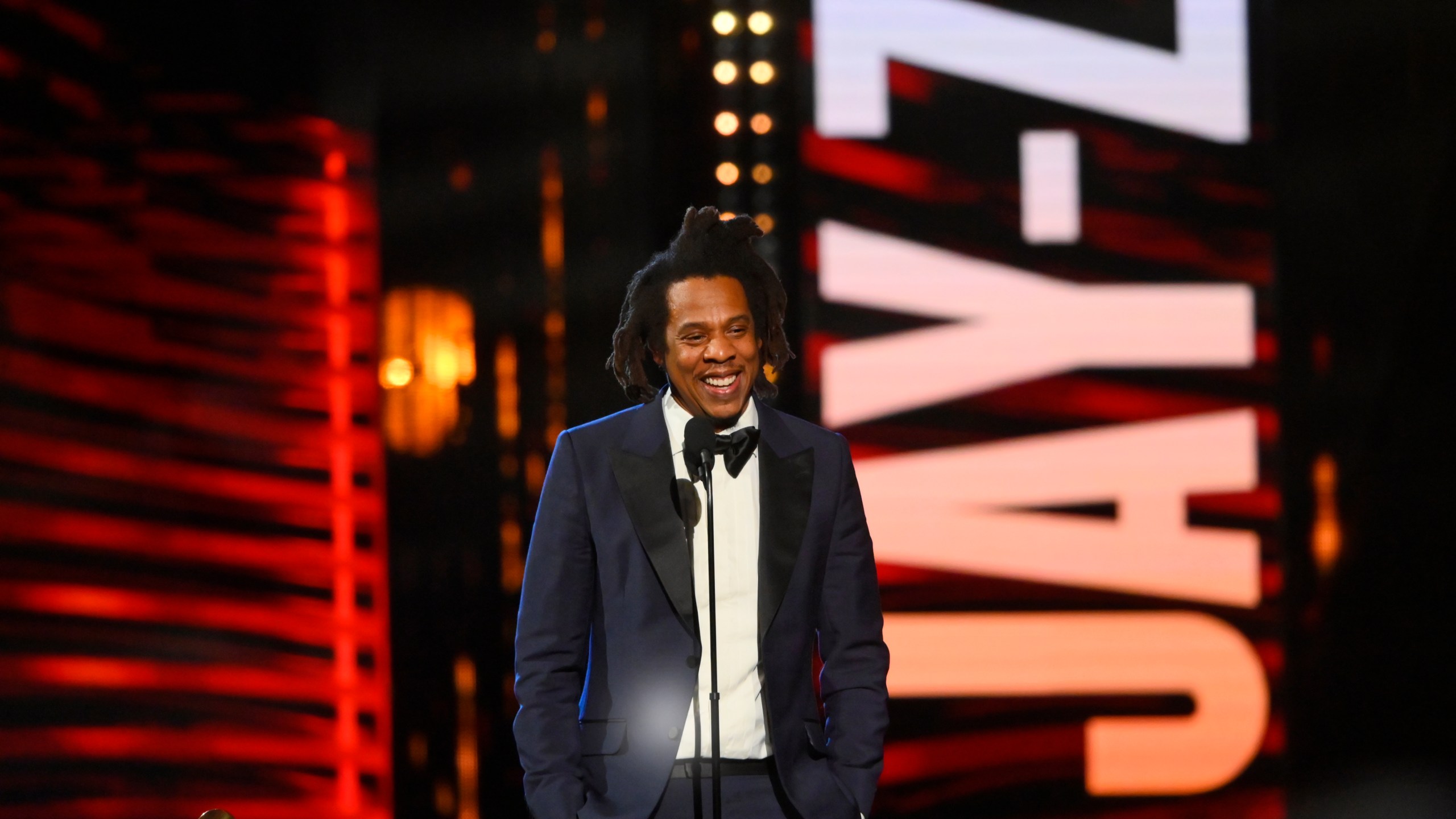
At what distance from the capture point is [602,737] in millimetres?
1947

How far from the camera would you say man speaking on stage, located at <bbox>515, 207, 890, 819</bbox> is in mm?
1907

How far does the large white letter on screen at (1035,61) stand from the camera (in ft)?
11.6

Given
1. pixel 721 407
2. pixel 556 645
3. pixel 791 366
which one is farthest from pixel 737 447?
pixel 791 366

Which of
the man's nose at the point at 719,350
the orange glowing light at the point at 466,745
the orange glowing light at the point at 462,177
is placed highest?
the orange glowing light at the point at 462,177

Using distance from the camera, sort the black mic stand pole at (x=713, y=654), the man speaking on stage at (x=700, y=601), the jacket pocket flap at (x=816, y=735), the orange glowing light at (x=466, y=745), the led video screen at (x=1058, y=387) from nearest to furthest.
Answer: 1. the black mic stand pole at (x=713, y=654)
2. the man speaking on stage at (x=700, y=601)
3. the jacket pocket flap at (x=816, y=735)
4. the orange glowing light at (x=466, y=745)
5. the led video screen at (x=1058, y=387)

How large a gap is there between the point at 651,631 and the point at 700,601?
88mm

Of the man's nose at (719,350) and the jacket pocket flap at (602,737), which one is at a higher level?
the man's nose at (719,350)

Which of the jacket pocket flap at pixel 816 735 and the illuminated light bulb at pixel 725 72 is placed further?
the illuminated light bulb at pixel 725 72

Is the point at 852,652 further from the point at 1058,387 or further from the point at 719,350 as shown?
the point at 1058,387

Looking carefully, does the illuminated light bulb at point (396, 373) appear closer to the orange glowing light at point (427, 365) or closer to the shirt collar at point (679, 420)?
the orange glowing light at point (427, 365)

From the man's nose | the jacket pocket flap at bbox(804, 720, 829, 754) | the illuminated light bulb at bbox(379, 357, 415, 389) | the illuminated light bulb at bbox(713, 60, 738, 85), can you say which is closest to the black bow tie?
the man's nose

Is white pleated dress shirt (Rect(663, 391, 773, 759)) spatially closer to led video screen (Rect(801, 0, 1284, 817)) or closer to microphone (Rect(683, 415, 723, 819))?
microphone (Rect(683, 415, 723, 819))

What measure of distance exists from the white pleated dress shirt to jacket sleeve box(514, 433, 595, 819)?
0.55 ft

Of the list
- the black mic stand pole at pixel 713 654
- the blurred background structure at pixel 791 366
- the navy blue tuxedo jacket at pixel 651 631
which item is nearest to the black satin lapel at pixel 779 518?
the navy blue tuxedo jacket at pixel 651 631
